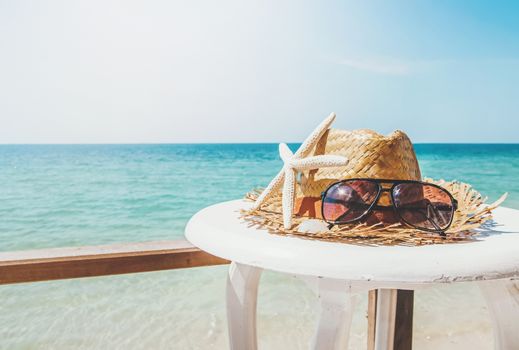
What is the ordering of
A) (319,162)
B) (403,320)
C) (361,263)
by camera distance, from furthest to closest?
(403,320) → (319,162) → (361,263)

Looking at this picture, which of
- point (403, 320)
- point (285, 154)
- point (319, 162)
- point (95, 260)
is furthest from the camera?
point (403, 320)

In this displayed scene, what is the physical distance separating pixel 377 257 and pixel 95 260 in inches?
36.8

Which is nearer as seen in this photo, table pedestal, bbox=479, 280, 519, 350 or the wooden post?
table pedestal, bbox=479, 280, 519, 350

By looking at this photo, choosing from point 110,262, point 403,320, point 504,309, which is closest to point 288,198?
point 504,309

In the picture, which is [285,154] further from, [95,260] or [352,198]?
[95,260]

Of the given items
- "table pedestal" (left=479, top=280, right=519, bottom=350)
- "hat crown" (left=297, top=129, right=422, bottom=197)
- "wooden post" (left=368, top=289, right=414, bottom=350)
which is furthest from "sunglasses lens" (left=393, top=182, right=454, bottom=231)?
Result: "wooden post" (left=368, top=289, right=414, bottom=350)

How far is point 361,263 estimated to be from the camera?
50cm

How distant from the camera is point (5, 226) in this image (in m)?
7.99

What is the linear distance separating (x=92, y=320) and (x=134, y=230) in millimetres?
4357

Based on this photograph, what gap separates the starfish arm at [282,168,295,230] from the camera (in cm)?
68

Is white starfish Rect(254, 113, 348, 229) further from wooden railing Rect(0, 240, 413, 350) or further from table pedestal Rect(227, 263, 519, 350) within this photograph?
wooden railing Rect(0, 240, 413, 350)

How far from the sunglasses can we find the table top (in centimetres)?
7

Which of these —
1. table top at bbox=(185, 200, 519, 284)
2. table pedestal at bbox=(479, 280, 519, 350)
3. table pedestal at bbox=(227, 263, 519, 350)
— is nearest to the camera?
table top at bbox=(185, 200, 519, 284)

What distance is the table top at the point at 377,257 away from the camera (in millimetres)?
492
